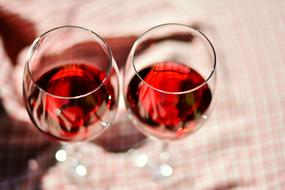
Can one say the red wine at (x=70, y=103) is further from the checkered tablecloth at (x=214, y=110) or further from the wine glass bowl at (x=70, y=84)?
the checkered tablecloth at (x=214, y=110)

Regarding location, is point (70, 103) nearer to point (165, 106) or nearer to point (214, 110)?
point (165, 106)

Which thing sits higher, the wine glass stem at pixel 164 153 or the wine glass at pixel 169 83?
the wine glass at pixel 169 83

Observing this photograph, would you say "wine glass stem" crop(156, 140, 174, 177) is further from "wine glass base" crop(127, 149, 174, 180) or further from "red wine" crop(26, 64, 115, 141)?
"red wine" crop(26, 64, 115, 141)

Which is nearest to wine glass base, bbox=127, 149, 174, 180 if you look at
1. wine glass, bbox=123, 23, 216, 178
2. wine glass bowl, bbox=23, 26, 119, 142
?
wine glass, bbox=123, 23, 216, 178

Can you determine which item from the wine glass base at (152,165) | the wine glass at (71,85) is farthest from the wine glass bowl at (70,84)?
the wine glass base at (152,165)

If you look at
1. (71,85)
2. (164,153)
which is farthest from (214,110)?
(71,85)

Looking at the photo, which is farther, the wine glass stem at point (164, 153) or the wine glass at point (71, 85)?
the wine glass stem at point (164, 153)

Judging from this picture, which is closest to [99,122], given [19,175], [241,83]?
[19,175]

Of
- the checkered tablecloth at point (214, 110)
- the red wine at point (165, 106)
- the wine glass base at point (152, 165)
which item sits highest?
the red wine at point (165, 106)
